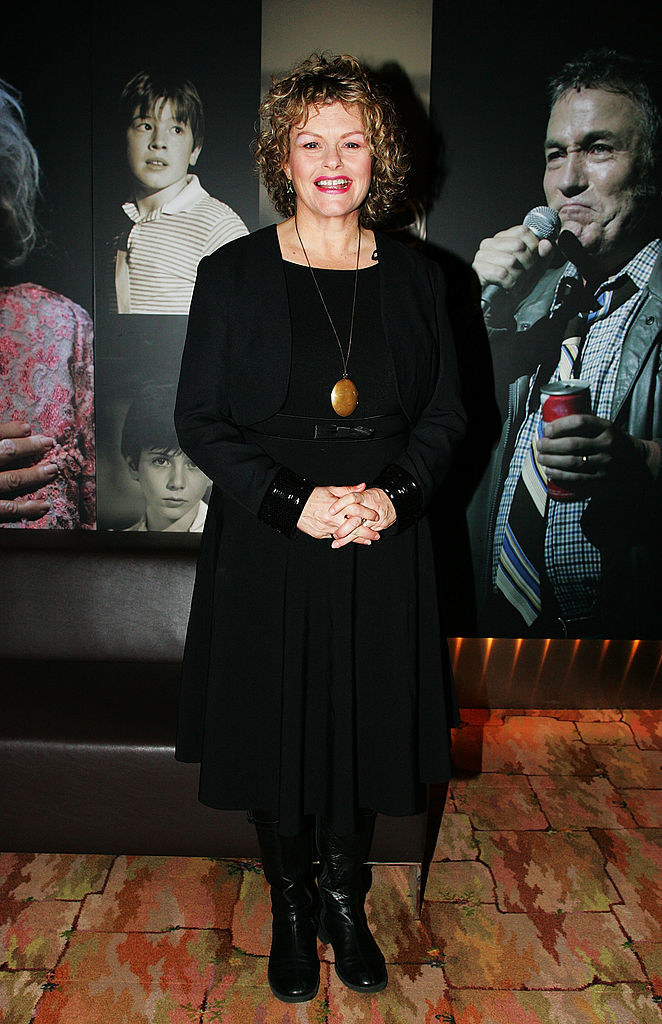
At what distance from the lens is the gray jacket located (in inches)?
108

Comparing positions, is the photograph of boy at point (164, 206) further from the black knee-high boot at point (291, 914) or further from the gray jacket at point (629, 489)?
the black knee-high boot at point (291, 914)

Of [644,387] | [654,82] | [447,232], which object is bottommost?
[644,387]

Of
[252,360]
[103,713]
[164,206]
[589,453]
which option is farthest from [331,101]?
[589,453]

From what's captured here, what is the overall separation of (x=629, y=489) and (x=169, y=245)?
172cm

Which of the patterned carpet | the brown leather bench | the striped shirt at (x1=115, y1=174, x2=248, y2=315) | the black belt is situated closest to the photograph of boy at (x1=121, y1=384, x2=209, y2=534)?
the striped shirt at (x1=115, y1=174, x2=248, y2=315)

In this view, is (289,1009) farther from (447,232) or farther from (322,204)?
(447,232)

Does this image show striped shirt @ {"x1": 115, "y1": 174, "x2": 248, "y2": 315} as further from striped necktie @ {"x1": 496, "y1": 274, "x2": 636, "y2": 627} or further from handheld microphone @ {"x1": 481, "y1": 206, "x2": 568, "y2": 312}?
striped necktie @ {"x1": 496, "y1": 274, "x2": 636, "y2": 627}

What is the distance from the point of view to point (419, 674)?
65.6 inches

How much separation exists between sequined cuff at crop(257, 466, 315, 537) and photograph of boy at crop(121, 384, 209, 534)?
1309 mm

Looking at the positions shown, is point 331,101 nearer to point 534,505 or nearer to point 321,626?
point 321,626

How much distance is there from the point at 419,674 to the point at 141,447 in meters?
1.50

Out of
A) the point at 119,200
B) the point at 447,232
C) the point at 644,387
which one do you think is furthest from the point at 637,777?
the point at 119,200

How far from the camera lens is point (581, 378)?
2.77m

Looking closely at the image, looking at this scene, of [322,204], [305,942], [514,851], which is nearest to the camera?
[322,204]
